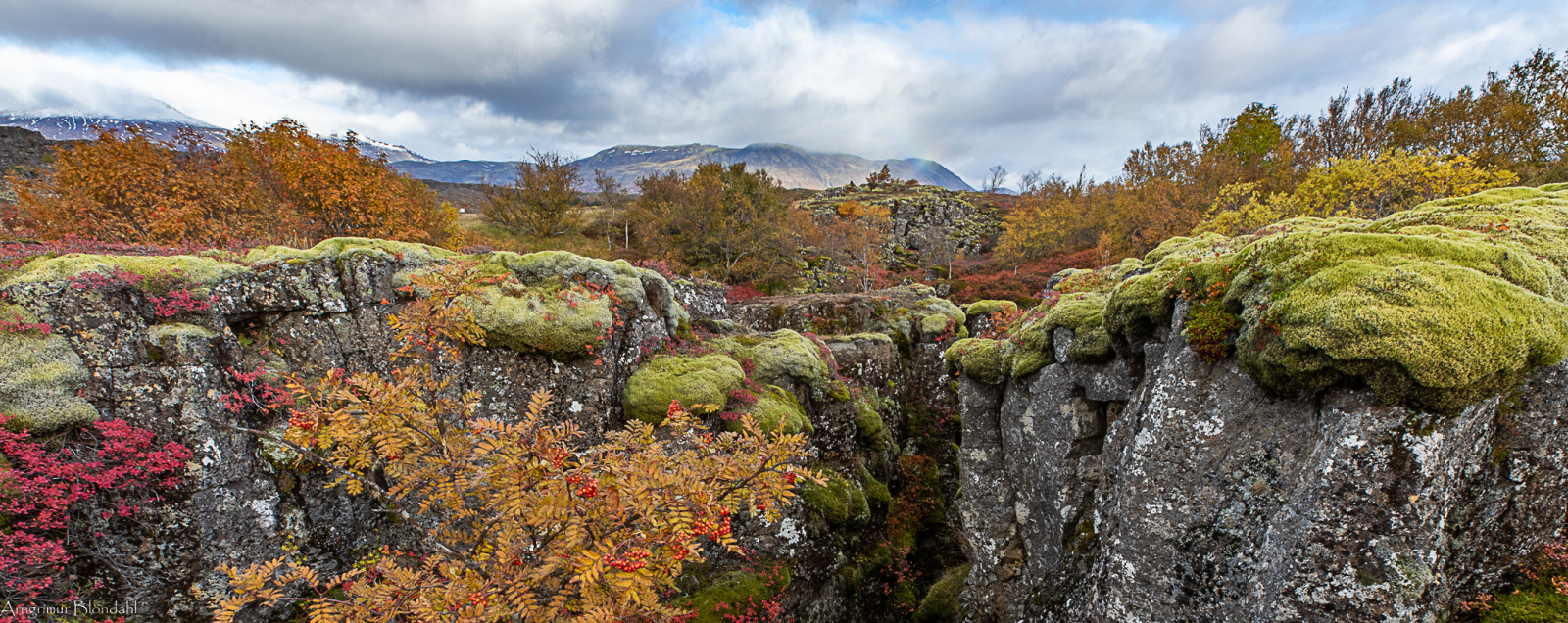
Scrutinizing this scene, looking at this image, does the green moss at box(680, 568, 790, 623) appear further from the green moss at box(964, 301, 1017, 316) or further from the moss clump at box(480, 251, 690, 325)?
the green moss at box(964, 301, 1017, 316)

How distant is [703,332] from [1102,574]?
12.0 metres

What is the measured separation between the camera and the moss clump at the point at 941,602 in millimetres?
12445

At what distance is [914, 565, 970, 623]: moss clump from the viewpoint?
12.4 meters

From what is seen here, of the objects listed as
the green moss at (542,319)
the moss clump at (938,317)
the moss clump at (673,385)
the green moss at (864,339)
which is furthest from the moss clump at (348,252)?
the moss clump at (938,317)

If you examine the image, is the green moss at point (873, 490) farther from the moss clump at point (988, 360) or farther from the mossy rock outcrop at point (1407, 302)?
the mossy rock outcrop at point (1407, 302)

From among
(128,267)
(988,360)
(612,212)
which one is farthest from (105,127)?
(988,360)

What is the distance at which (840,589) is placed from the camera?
12203 millimetres

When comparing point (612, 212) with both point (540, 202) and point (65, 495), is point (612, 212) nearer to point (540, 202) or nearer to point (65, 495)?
point (540, 202)

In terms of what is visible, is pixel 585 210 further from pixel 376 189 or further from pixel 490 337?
pixel 490 337

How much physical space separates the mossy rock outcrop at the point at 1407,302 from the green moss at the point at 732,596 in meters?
9.18

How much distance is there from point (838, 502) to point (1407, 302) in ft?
32.7

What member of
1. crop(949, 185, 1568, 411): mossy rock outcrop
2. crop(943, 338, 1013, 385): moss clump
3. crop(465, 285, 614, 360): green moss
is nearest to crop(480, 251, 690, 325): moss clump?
crop(465, 285, 614, 360): green moss

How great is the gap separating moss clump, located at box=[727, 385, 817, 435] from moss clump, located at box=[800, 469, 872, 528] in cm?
141

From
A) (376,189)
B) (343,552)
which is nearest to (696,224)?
(376,189)
